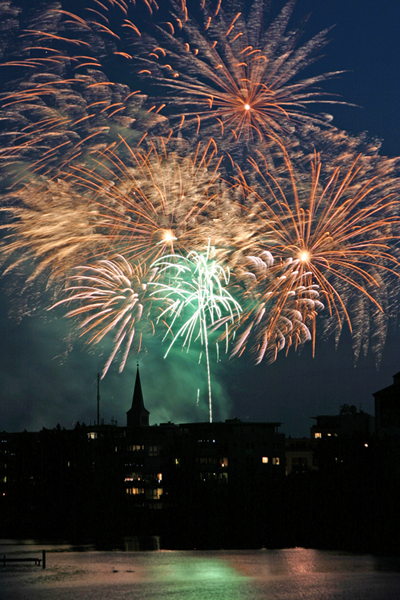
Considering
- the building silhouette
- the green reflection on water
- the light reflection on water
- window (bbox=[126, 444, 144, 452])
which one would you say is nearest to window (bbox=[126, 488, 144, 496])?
the building silhouette

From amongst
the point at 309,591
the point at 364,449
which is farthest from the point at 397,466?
the point at 309,591

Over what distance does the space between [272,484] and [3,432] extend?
4821 inches

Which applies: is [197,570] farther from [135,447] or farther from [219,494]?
[135,447]

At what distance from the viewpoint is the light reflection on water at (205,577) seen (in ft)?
120

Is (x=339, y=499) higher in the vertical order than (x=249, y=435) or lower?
lower

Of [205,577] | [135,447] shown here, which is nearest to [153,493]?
[135,447]

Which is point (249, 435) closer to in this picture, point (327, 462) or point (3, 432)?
point (327, 462)

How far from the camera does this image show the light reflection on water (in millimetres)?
36656

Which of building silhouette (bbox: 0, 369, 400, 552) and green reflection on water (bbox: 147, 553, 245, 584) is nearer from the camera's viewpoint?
green reflection on water (bbox: 147, 553, 245, 584)

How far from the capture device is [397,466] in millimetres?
80000

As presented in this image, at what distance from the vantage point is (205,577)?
43.6m

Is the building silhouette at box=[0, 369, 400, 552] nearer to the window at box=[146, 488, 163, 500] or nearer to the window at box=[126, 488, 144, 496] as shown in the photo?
the window at box=[126, 488, 144, 496]

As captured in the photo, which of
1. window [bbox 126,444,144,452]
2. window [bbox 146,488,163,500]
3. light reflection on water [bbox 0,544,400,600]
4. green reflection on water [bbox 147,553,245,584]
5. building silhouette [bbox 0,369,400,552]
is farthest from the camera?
window [bbox 126,444,144,452]

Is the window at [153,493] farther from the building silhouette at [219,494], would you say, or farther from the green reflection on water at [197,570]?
the green reflection on water at [197,570]
